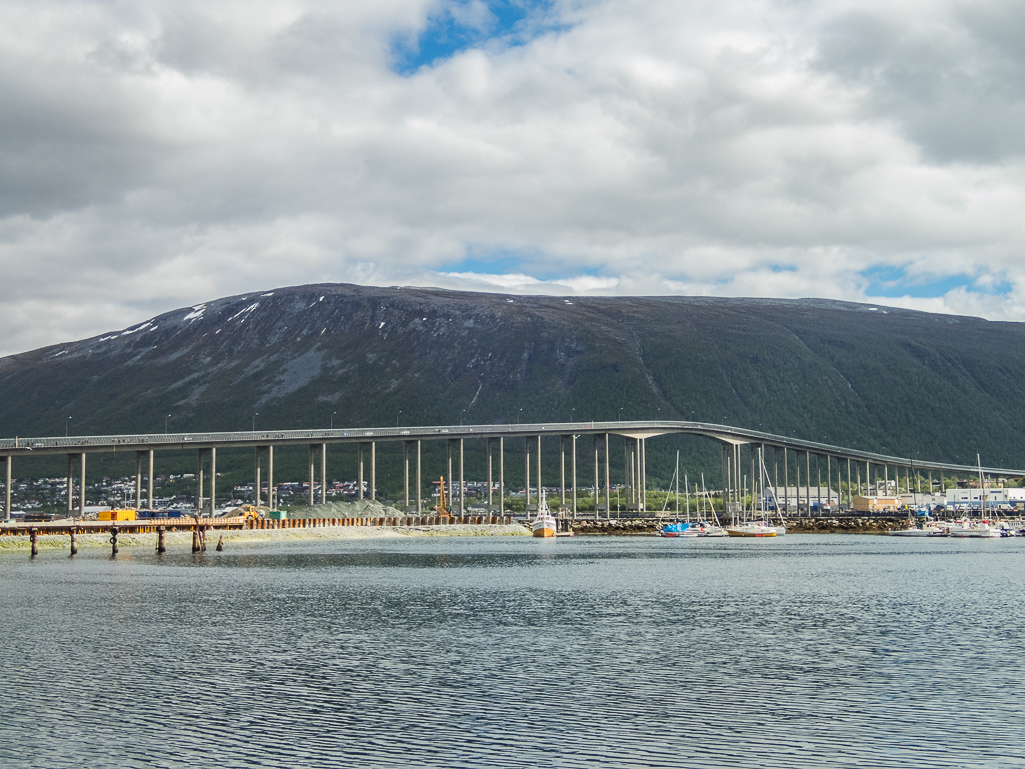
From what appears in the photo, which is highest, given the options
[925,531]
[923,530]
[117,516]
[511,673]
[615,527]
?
[117,516]

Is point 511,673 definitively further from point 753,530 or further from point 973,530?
point 973,530

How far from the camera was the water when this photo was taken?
24.5m

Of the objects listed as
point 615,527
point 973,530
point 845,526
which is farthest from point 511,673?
point 845,526

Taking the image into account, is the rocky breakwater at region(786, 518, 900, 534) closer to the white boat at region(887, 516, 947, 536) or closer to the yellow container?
the white boat at region(887, 516, 947, 536)

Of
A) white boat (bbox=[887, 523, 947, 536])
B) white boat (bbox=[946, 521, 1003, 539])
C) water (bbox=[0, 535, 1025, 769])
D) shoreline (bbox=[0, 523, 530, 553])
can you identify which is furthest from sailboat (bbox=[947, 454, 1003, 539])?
water (bbox=[0, 535, 1025, 769])

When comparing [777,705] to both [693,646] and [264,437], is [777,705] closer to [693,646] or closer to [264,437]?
[693,646]

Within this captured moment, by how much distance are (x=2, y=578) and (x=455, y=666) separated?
48317 mm

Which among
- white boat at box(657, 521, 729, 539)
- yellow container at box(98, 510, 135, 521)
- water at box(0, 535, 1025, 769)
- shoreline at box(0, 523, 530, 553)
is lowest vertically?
water at box(0, 535, 1025, 769)

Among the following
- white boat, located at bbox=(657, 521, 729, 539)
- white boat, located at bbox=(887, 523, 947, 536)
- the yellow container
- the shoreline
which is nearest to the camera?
the shoreline

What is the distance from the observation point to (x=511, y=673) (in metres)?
34.5

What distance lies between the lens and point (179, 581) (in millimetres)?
70500

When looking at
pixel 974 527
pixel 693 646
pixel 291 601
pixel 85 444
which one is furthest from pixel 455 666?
pixel 974 527

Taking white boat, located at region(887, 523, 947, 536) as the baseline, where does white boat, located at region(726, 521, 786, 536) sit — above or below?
→ above

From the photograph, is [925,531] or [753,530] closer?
[753,530]
